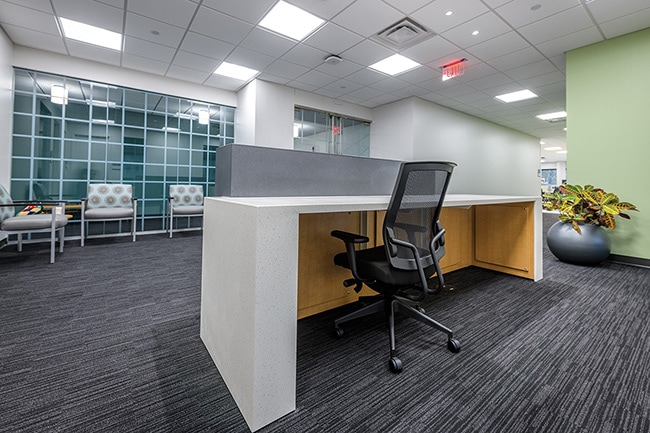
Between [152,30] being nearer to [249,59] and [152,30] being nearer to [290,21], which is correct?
[249,59]

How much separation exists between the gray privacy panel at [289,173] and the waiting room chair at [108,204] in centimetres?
326

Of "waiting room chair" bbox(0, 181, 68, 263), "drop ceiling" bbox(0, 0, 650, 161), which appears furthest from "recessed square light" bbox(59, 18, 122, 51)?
"waiting room chair" bbox(0, 181, 68, 263)

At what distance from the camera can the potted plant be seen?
3113 millimetres

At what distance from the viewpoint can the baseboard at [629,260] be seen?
3229 mm

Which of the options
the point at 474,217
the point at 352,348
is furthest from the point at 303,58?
the point at 352,348

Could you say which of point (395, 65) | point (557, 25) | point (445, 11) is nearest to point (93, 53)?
point (395, 65)

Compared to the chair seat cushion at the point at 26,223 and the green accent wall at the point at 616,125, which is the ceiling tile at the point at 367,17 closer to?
the green accent wall at the point at 616,125

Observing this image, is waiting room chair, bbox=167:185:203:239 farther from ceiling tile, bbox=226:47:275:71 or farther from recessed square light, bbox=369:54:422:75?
recessed square light, bbox=369:54:422:75

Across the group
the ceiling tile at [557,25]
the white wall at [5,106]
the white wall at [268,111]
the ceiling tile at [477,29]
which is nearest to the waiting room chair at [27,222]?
the white wall at [5,106]

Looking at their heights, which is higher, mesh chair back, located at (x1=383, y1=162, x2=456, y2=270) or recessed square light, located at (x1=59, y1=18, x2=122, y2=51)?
recessed square light, located at (x1=59, y1=18, x2=122, y2=51)

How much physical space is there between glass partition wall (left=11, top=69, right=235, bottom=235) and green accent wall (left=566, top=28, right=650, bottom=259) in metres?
5.62

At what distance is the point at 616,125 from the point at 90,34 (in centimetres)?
659

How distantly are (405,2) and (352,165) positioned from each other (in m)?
2.07

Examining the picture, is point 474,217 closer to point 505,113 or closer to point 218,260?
point 218,260
